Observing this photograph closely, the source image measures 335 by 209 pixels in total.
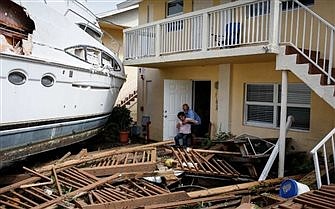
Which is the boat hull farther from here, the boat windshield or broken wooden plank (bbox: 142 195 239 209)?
broken wooden plank (bbox: 142 195 239 209)

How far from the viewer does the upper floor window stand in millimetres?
12859

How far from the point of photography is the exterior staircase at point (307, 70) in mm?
6797

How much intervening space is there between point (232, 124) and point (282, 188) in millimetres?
4782

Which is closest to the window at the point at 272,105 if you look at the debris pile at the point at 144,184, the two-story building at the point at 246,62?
the two-story building at the point at 246,62

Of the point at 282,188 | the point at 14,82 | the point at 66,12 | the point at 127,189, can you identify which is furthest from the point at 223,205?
the point at 66,12

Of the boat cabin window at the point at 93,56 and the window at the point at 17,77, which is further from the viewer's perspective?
the boat cabin window at the point at 93,56

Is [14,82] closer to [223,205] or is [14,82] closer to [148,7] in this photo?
[223,205]

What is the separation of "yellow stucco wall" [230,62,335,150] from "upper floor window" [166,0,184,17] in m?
3.65

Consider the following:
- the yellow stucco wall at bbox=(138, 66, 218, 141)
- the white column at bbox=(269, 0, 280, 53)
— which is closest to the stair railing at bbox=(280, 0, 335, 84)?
the white column at bbox=(269, 0, 280, 53)

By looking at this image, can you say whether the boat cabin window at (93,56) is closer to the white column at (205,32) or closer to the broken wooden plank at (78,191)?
the white column at (205,32)

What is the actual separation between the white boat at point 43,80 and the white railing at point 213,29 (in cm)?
199

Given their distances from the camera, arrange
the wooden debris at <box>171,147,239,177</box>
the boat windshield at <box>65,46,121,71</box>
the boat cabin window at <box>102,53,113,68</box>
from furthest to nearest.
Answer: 1. the boat cabin window at <box>102,53,113,68</box>
2. the boat windshield at <box>65,46,121,71</box>
3. the wooden debris at <box>171,147,239,177</box>

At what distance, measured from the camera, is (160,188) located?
22.5ft

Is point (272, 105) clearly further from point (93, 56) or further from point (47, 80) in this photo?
point (47, 80)
